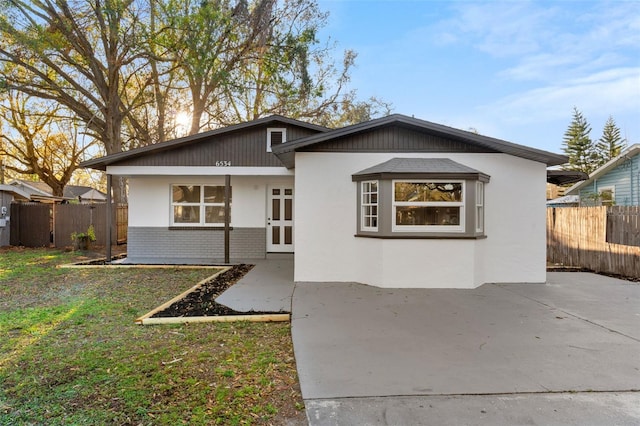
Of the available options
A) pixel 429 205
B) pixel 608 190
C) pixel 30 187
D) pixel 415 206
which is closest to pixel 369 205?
pixel 415 206

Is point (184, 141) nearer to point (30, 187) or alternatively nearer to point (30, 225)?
point (30, 225)

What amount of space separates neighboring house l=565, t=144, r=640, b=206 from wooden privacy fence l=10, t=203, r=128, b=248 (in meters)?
20.8

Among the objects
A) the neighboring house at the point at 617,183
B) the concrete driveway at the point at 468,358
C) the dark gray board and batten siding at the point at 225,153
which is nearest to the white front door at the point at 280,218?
the dark gray board and batten siding at the point at 225,153

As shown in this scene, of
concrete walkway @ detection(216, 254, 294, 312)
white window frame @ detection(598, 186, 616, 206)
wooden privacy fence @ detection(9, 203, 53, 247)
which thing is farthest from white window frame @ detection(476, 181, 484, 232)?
wooden privacy fence @ detection(9, 203, 53, 247)

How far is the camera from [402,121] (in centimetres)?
754

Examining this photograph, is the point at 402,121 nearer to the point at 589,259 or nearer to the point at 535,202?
the point at 535,202

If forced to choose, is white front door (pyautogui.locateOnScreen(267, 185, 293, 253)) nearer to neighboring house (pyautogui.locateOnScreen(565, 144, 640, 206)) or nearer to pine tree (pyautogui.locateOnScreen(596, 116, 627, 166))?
neighboring house (pyautogui.locateOnScreen(565, 144, 640, 206))

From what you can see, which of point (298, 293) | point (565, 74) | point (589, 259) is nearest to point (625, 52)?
point (565, 74)

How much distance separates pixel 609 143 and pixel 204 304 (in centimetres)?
4526

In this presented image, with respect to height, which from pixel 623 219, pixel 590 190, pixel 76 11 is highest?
pixel 76 11

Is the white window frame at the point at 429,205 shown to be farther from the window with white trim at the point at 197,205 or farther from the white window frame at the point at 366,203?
the window with white trim at the point at 197,205

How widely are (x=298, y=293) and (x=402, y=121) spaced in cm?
414

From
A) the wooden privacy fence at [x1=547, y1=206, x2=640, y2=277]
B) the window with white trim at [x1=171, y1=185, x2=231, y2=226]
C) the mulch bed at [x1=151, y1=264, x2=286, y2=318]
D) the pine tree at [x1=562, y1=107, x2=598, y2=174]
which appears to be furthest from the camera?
the pine tree at [x1=562, y1=107, x2=598, y2=174]

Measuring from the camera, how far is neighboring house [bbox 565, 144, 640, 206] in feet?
50.4
